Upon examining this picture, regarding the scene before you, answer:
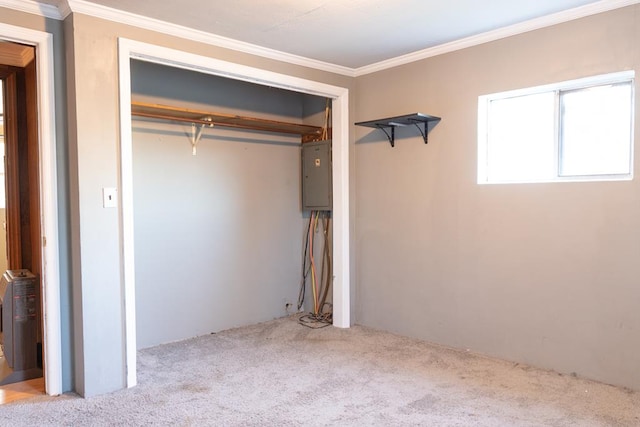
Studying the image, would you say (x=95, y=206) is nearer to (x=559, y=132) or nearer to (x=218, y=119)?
(x=218, y=119)

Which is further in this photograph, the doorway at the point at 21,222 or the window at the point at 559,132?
the doorway at the point at 21,222

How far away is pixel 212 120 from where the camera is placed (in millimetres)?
4105

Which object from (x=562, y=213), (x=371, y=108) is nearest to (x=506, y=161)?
(x=562, y=213)

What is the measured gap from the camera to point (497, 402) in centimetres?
273

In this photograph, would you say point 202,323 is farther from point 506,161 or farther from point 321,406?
point 506,161

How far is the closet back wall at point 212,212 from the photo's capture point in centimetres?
388

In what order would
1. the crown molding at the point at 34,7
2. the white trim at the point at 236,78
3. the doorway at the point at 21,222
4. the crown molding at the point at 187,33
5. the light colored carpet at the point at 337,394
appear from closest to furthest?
the light colored carpet at the point at 337,394, the crown molding at the point at 34,7, the crown molding at the point at 187,33, the white trim at the point at 236,78, the doorway at the point at 21,222

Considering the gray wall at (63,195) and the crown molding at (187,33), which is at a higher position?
the crown molding at (187,33)

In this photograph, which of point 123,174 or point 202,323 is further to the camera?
point 202,323

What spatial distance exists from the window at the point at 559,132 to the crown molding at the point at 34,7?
2.95 metres

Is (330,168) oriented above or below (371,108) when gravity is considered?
below

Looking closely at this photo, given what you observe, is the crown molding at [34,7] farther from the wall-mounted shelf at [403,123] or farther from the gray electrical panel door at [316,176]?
the gray electrical panel door at [316,176]

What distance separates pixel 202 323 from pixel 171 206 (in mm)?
1104

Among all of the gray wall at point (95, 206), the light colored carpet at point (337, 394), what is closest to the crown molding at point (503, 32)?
the gray wall at point (95, 206)
